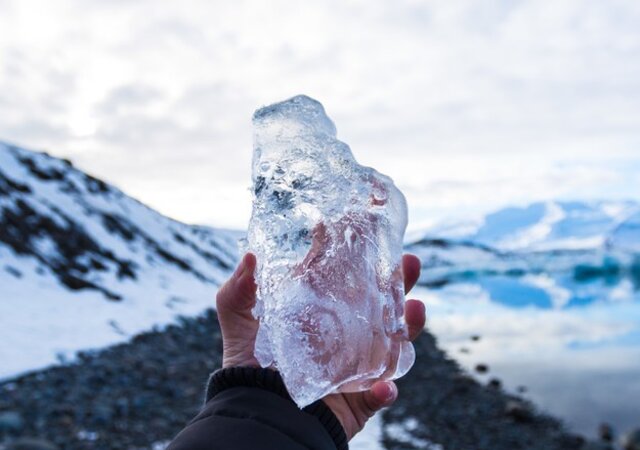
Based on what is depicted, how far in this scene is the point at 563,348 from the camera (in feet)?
67.3

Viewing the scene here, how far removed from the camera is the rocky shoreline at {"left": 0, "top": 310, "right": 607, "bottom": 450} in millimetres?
8250

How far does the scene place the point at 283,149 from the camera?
3.22 m

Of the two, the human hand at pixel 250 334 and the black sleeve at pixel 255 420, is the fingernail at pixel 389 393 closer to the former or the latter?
the human hand at pixel 250 334

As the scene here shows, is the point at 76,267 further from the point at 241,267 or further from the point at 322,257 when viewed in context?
the point at 322,257

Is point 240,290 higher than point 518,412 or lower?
higher

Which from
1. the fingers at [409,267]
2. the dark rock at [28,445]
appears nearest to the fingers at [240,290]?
the fingers at [409,267]

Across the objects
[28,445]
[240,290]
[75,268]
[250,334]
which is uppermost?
[240,290]

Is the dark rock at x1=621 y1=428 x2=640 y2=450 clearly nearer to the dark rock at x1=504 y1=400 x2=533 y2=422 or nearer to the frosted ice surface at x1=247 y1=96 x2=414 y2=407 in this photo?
the dark rock at x1=504 y1=400 x2=533 y2=422

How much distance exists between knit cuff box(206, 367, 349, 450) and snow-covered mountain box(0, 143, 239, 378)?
942 centimetres

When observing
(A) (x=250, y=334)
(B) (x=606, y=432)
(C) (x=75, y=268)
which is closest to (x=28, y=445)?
(A) (x=250, y=334)

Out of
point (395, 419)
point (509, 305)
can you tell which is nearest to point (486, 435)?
point (395, 419)

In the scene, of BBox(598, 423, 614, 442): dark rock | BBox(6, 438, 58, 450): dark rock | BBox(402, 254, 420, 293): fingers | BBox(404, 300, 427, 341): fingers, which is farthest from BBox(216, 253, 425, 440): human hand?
BBox(598, 423, 614, 442): dark rock

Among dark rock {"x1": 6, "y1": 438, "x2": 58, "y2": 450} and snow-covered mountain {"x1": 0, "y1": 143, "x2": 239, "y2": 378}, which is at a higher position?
snow-covered mountain {"x1": 0, "y1": 143, "x2": 239, "y2": 378}

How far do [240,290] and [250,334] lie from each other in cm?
29
